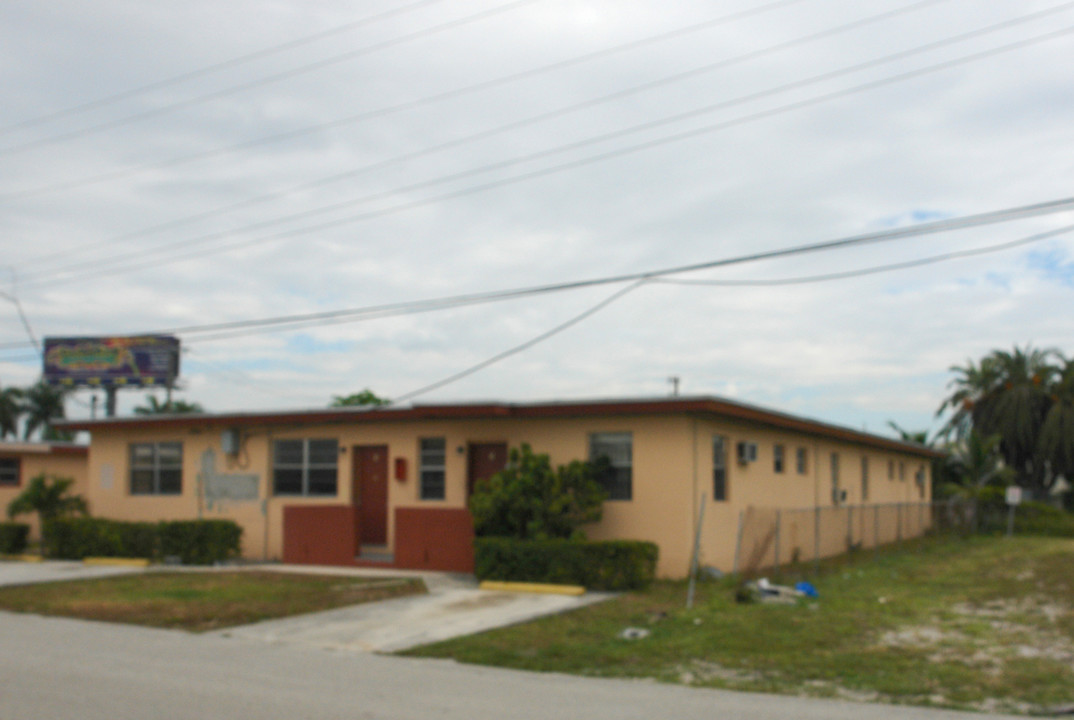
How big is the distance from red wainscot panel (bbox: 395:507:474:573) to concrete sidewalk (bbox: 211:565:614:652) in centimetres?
172

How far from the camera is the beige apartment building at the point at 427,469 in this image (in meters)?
17.1

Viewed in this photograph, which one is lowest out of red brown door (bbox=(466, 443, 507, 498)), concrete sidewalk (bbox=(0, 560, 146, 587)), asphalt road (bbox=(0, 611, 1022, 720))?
concrete sidewalk (bbox=(0, 560, 146, 587))

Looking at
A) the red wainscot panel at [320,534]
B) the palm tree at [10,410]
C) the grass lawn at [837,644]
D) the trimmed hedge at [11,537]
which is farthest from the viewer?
the palm tree at [10,410]

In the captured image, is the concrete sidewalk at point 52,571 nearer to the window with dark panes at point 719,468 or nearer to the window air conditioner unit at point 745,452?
the window with dark panes at point 719,468

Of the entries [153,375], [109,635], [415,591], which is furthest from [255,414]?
[153,375]

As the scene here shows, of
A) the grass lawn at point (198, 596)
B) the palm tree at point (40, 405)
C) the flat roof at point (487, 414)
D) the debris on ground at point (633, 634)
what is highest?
the palm tree at point (40, 405)

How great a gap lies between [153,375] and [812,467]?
109 feet

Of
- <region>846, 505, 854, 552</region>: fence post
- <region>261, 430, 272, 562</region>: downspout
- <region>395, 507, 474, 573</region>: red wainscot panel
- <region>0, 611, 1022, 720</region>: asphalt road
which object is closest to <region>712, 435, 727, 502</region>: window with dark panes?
<region>395, 507, 474, 573</region>: red wainscot panel

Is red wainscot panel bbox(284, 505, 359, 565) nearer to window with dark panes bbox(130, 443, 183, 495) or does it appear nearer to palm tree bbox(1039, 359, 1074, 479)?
window with dark panes bbox(130, 443, 183, 495)

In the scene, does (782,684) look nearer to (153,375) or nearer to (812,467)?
(812,467)

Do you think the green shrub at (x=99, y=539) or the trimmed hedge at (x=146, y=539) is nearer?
the trimmed hedge at (x=146, y=539)

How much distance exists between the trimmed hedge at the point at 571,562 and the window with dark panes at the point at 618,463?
63.4 inches

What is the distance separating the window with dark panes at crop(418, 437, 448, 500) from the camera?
19.3 m

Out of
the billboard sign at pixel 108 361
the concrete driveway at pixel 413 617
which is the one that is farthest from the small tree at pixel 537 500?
the billboard sign at pixel 108 361
